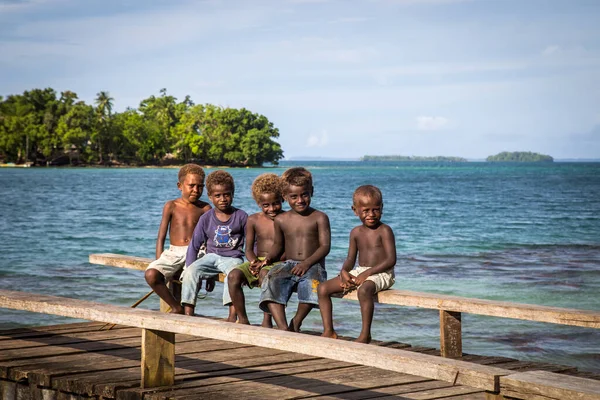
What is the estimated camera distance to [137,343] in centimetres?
682

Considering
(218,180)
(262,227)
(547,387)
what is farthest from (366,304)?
(547,387)

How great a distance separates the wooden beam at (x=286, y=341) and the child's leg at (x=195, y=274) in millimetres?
1557

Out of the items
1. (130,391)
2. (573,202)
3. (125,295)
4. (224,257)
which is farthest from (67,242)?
(573,202)

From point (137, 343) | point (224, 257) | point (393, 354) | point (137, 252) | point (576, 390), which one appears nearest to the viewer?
point (576, 390)

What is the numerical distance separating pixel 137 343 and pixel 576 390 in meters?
4.22

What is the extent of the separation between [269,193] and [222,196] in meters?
0.40

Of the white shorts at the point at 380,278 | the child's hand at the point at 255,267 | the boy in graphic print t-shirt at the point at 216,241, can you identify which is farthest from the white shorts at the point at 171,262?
the white shorts at the point at 380,278

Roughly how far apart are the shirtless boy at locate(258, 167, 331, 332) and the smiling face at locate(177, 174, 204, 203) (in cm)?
110

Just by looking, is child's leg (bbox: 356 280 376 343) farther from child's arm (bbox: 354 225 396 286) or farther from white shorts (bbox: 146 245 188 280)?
white shorts (bbox: 146 245 188 280)

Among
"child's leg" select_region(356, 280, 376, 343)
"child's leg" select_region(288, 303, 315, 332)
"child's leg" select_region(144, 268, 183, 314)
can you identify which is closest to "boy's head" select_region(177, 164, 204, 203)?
"child's leg" select_region(144, 268, 183, 314)

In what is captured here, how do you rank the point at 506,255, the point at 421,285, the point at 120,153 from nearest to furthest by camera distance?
the point at 421,285 < the point at 506,255 < the point at 120,153

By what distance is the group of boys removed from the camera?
6512 mm

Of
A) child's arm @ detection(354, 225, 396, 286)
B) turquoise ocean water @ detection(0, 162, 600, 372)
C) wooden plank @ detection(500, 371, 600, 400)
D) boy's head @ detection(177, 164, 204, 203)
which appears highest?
boy's head @ detection(177, 164, 204, 203)

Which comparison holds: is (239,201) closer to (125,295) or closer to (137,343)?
(125,295)
